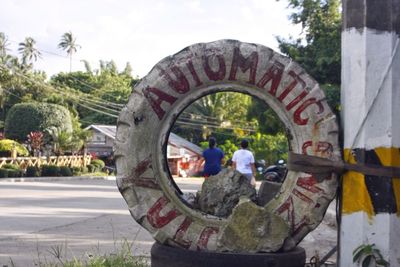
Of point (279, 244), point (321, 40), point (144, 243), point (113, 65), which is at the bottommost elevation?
point (144, 243)

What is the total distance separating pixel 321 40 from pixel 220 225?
55.9 feet

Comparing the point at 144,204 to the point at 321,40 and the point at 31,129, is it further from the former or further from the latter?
the point at 31,129

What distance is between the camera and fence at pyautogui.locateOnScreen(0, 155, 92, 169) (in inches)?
1367

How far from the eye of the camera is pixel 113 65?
78.2m

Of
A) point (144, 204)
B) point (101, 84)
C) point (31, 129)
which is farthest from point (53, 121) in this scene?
point (144, 204)

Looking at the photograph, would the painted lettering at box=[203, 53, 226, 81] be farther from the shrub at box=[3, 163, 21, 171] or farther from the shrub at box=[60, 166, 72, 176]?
the shrub at box=[60, 166, 72, 176]

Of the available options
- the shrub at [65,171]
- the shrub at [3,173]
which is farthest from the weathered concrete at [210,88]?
the shrub at [65,171]

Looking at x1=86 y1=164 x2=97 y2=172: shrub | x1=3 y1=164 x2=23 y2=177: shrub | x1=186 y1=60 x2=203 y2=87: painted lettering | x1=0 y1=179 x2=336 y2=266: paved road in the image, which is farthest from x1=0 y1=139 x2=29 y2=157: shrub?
x1=186 y1=60 x2=203 y2=87: painted lettering

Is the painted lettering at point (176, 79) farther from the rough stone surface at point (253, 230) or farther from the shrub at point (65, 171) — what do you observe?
the shrub at point (65, 171)

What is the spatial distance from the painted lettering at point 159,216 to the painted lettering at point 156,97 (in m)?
0.75

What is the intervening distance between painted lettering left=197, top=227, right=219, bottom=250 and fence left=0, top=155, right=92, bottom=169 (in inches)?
1154

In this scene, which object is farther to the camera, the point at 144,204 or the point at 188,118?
the point at 188,118

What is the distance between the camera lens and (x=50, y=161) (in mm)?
37250

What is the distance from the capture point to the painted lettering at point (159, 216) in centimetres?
573
